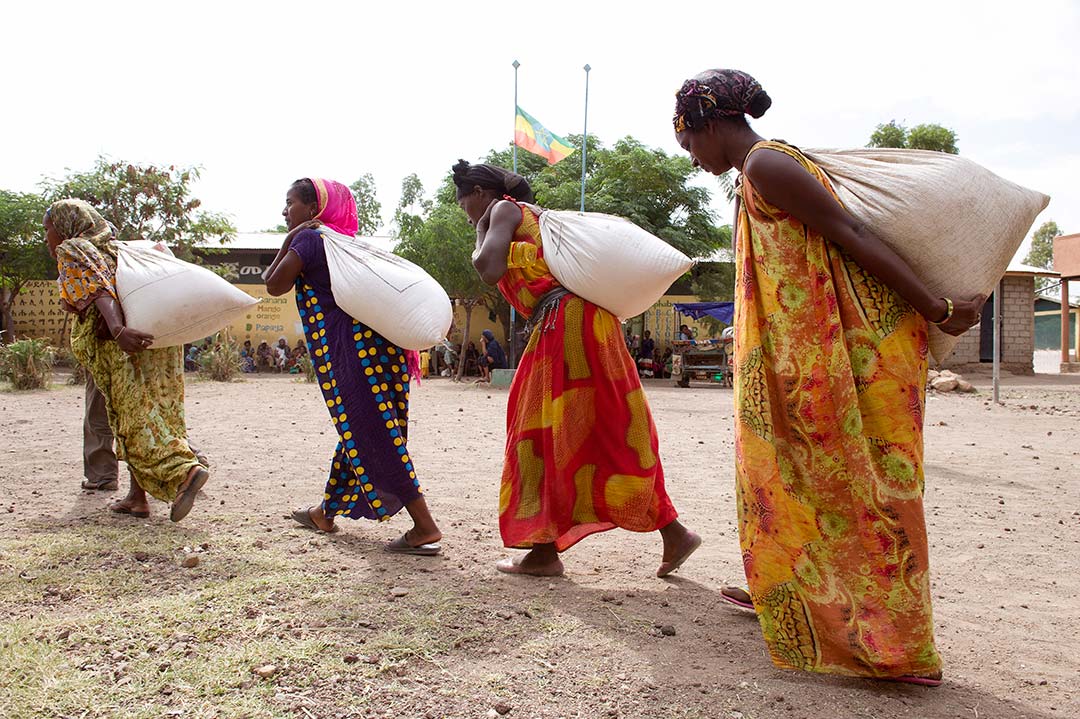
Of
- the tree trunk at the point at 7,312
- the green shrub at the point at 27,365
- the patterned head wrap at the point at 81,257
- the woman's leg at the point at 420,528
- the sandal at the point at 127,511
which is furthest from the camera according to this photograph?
the tree trunk at the point at 7,312

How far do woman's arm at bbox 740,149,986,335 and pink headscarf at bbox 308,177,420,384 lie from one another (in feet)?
6.75

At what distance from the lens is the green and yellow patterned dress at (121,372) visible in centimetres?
403

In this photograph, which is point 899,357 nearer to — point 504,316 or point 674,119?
point 674,119

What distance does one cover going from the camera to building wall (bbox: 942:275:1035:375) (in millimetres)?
23188

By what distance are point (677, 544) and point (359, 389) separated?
1463 millimetres

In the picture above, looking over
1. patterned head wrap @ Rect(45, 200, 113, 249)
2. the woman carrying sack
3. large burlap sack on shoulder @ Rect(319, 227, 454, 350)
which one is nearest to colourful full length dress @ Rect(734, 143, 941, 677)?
the woman carrying sack

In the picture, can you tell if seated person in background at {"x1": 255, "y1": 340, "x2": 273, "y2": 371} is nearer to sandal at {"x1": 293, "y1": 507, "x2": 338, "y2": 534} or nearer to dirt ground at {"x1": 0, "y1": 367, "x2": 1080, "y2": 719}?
dirt ground at {"x1": 0, "y1": 367, "x2": 1080, "y2": 719}

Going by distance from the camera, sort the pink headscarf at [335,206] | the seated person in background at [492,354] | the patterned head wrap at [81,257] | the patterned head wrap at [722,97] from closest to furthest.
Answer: the patterned head wrap at [722,97], the pink headscarf at [335,206], the patterned head wrap at [81,257], the seated person in background at [492,354]

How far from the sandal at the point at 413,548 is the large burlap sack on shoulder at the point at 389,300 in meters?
0.85

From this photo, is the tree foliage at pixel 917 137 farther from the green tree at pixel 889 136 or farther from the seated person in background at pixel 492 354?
the seated person in background at pixel 492 354

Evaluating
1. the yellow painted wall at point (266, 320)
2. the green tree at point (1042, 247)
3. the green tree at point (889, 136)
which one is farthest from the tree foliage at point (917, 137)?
the green tree at point (1042, 247)

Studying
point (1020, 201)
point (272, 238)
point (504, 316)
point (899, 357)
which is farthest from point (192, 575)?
point (272, 238)

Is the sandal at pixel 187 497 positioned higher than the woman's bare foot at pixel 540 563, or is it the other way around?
the sandal at pixel 187 497

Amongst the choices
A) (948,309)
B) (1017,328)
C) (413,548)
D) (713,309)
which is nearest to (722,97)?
(948,309)
